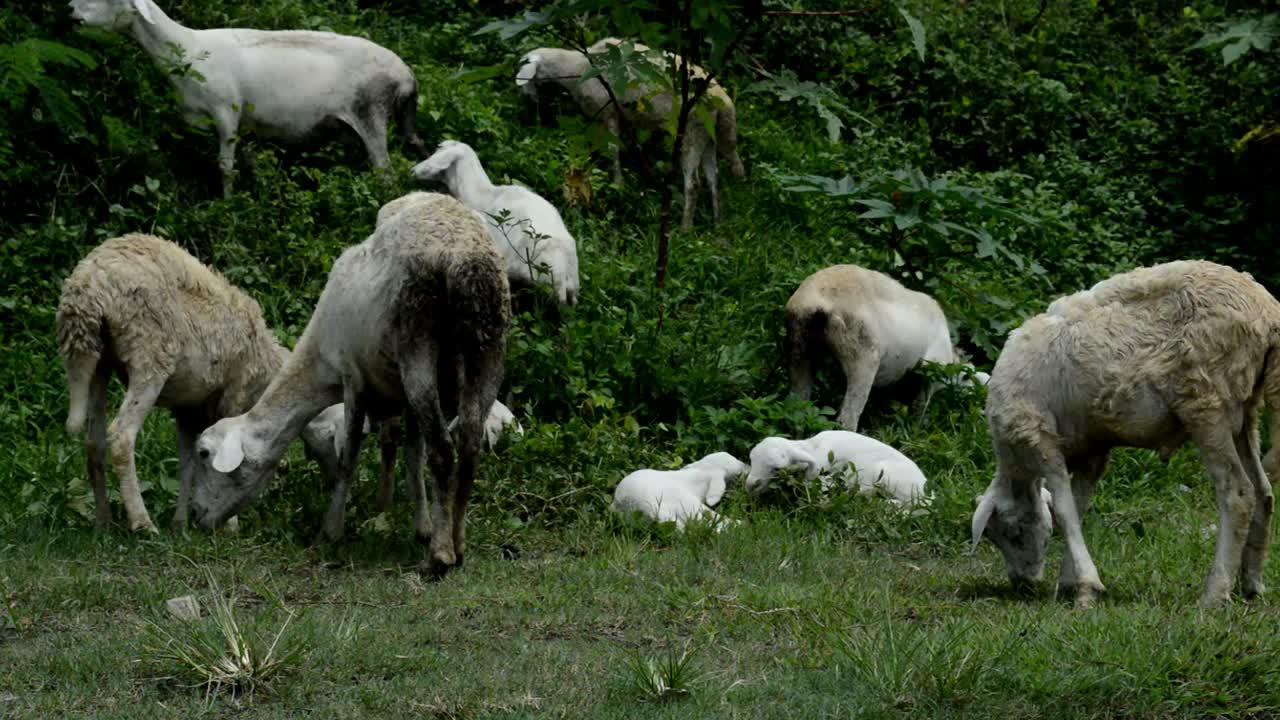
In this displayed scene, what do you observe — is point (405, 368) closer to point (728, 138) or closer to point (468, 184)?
point (468, 184)

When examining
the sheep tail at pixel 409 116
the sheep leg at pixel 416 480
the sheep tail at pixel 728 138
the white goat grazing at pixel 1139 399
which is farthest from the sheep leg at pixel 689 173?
the white goat grazing at pixel 1139 399

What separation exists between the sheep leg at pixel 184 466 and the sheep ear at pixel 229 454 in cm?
45

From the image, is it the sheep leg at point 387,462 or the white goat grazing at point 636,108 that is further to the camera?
the white goat grazing at point 636,108

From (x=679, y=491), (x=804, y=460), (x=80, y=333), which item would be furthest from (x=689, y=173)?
(x=80, y=333)

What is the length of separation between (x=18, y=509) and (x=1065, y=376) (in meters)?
5.49

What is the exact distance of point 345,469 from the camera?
7.78 metres

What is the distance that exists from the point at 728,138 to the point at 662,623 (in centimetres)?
749

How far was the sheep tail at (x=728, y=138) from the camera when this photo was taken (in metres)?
12.8

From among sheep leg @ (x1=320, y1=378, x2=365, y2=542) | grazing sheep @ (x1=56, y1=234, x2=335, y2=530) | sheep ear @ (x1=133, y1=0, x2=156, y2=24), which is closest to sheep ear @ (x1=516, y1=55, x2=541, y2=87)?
sheep ear @ (x1=133, y1=0, x2=156, y2=24)

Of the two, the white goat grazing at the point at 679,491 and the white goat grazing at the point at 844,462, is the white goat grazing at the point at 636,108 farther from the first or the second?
the white goat grazing at the point at 679,491

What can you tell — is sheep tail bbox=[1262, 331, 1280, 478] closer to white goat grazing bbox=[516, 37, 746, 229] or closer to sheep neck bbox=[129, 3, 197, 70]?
white goat grazing bbox=[516, 37, 746, 229]

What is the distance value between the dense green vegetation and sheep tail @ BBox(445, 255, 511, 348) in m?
1.14

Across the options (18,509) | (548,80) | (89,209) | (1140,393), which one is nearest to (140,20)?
(89,209)

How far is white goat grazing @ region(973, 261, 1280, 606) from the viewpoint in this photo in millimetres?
6391
